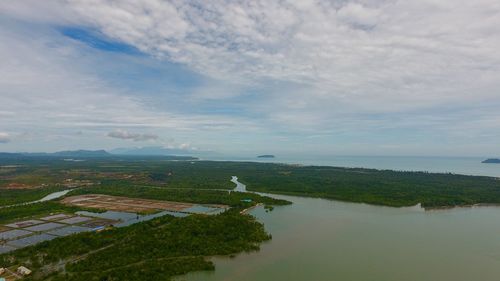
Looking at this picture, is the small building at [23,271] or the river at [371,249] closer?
the small building at [23,271]

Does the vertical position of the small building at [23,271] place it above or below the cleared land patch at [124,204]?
below

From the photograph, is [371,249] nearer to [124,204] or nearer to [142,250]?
[142,250]

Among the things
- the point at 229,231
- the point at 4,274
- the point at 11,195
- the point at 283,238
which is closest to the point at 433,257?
the point at 283,238

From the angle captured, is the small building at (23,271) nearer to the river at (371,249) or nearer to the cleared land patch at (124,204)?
the river at (371,249)

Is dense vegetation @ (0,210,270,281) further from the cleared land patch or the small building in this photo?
the cleared land patch

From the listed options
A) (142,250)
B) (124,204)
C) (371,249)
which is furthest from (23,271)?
(124,204)

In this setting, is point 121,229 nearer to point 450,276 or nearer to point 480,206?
point 450,276

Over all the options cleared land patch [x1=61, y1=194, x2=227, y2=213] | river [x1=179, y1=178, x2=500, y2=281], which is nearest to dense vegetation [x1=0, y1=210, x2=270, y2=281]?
river [x1=179, y1=178, x2=500, y2=281]

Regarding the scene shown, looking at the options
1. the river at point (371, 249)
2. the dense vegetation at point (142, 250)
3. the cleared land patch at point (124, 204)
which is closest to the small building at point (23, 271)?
the dense vegetation at point (142, 250)
